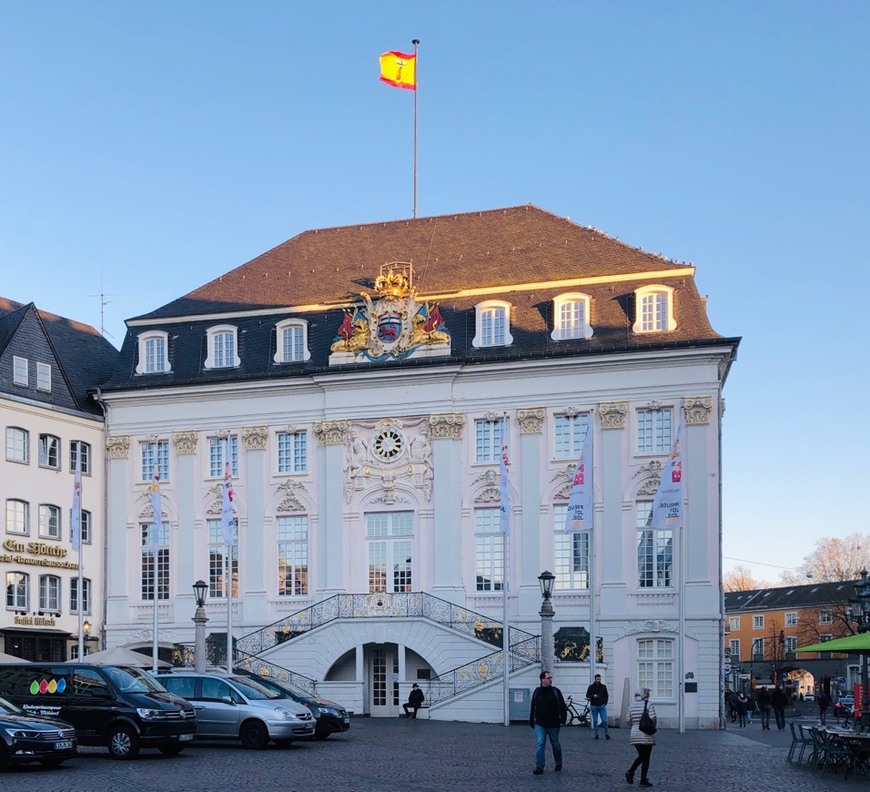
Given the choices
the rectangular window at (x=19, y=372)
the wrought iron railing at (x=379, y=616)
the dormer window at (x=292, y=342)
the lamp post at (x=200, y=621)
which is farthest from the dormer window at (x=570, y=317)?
the rectangular window at (x=19, y=372)

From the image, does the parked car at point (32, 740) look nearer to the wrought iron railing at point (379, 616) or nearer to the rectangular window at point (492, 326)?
the wrought iron railing at point (379, 616)

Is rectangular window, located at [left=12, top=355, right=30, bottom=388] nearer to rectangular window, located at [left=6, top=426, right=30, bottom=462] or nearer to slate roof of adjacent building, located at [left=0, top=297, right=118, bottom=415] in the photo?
slate roof of adjacent building, located at [left=0, top=297, right=118, bottom=415]

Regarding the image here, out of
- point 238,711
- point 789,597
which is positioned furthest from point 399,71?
point 789,597

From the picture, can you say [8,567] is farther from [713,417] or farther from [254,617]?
[713,417]

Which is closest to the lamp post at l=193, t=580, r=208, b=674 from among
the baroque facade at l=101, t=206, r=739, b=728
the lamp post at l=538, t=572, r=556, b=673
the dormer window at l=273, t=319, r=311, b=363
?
the baroque facade at l=101, t=206, r=739, b=728

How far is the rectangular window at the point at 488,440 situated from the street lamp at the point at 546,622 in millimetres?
Result: 7680

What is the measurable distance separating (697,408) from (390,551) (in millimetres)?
12064

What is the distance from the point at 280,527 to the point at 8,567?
9730mm

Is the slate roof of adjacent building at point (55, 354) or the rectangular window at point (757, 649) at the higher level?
the slate roof of adjacent building at point (55, 354)

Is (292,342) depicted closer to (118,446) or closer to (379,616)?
(118,446)

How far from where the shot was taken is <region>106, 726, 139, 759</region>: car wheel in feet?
93.0

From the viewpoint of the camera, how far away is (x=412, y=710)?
4744cm

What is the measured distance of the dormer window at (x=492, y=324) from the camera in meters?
51.6

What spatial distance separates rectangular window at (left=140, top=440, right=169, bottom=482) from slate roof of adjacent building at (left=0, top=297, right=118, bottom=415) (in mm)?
2545
